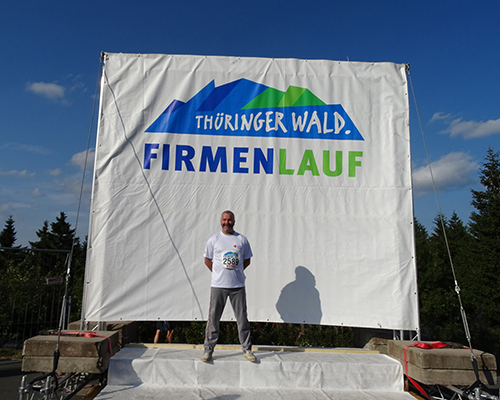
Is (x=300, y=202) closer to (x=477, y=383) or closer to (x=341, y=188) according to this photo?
(x=341, y=188)

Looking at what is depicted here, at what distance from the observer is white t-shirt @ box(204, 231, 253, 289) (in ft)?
13.0

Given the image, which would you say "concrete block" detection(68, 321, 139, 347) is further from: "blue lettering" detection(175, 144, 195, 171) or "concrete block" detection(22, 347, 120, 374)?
"blue lettering" detection(175, 144, 195, 171)

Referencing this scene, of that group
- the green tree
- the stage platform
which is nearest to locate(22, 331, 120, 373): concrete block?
the stage platform

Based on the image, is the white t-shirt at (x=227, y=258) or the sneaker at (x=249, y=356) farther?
the white t-shirt at (x=227, y=258)

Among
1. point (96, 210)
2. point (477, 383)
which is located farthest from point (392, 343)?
point (96, 210)

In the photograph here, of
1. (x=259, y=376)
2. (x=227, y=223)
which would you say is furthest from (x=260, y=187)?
(x=259, y=376)

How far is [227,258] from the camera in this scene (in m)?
3.97

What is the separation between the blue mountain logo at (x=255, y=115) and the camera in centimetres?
489

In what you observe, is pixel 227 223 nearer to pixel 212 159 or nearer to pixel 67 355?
pixel 212 159

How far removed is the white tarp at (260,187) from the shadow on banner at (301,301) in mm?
13

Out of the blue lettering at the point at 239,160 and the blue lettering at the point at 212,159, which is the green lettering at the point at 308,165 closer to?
the blue lettering at the point at 239,160

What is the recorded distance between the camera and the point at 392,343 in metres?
4.24

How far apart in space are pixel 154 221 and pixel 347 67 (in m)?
3.27

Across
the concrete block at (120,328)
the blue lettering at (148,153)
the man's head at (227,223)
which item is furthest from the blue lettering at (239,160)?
the concrete block at (120,328)
